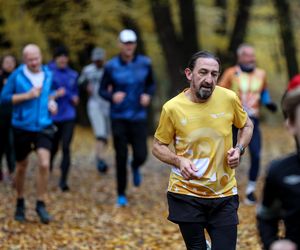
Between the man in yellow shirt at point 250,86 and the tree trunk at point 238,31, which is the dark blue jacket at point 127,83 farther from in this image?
the tree trunk at point 238,31

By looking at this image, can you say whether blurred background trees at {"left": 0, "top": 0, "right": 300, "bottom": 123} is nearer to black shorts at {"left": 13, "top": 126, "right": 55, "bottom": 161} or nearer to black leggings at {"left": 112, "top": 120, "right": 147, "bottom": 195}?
black leggings at {"left": 112, "top": 120, "right": 147, "bottom": 195}

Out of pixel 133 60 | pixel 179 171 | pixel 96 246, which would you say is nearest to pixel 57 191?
pixel 133 60

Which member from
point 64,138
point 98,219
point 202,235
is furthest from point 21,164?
point 202,235

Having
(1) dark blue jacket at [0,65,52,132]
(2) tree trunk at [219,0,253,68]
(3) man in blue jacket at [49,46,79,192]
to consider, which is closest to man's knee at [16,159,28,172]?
(1) dark blue jacket at [0,65,52,132]

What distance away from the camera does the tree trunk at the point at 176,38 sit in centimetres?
1831

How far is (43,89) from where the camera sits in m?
8.87

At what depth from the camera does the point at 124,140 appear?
10195 millimetres

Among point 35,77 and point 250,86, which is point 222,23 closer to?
point 250,86

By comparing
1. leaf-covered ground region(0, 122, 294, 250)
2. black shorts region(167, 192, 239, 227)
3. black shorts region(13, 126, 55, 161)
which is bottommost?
leaf-covered ground region(0, 122, 294, 250)

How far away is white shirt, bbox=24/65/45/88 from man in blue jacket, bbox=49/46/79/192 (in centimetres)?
251

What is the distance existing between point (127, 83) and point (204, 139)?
4883mm

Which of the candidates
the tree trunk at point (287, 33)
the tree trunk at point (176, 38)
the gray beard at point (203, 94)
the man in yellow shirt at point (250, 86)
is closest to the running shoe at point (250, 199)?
the man in yellow shirt at point (250, 86)

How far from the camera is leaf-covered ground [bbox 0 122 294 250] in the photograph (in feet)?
27.3

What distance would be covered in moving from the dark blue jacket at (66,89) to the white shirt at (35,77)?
2764mm
